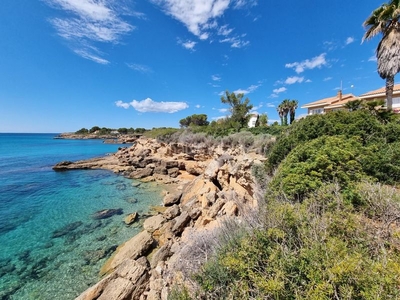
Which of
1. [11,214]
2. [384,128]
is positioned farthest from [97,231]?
[384,128]

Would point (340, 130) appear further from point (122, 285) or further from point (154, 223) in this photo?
point (122, 285)

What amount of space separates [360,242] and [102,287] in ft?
18.4

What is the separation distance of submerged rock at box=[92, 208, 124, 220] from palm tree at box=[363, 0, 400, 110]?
59.1 ft

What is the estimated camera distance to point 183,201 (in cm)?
1123

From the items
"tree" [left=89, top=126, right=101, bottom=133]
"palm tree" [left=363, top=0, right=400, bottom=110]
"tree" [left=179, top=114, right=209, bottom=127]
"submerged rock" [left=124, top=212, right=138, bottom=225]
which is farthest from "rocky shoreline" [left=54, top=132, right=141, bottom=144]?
"palm tree" [left=363, top=0, right=400, bottom=110]

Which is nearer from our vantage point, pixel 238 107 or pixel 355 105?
pixel 355 105

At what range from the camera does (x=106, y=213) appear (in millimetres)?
10508

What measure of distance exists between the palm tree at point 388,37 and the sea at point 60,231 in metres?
17.4

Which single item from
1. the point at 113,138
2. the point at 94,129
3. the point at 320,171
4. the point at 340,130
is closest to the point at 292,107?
the point at 340,130

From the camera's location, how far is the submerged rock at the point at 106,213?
33.4 feet

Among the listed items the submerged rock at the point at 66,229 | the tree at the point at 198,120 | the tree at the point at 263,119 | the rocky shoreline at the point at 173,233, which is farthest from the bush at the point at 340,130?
the tree at the point at 198,120

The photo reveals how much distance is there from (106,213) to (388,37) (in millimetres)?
20664

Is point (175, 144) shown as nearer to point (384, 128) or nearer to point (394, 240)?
point (384, 128)

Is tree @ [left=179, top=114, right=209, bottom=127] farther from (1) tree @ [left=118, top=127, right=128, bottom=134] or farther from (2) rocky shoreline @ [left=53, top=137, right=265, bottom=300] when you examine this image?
(1) tree @ [left=118, top=127, right=128, bottom=134]
